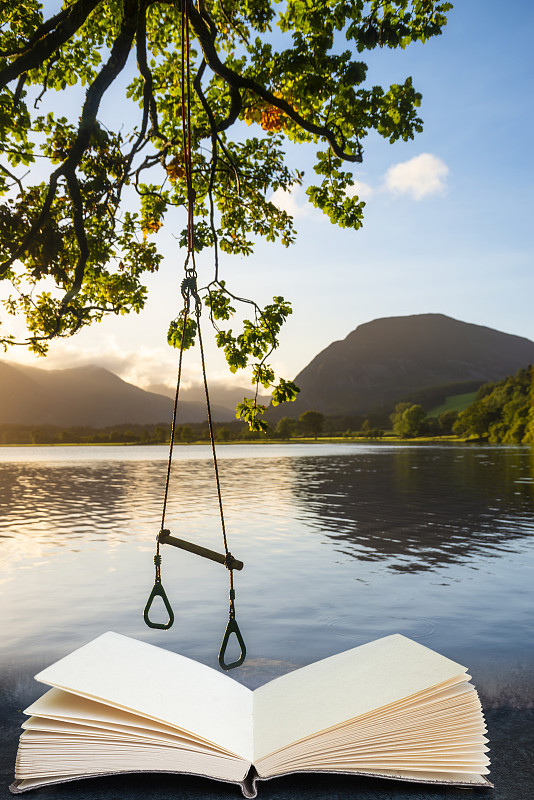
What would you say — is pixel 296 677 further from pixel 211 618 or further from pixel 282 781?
pixel 211 618

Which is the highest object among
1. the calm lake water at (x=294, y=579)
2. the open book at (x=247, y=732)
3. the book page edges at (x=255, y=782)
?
the open book at (x=247, y=732)

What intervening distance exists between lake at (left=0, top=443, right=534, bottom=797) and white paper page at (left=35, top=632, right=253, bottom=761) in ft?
8.69

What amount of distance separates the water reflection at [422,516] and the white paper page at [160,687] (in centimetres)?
1245

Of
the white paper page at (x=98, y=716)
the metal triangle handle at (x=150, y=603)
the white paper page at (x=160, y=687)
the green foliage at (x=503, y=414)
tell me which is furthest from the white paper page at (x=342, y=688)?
the green foliage at (x=503, y=414)

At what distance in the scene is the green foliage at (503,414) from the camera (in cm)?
13625

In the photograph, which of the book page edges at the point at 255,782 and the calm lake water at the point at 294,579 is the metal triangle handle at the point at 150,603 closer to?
the book page edges at the point at 255,782

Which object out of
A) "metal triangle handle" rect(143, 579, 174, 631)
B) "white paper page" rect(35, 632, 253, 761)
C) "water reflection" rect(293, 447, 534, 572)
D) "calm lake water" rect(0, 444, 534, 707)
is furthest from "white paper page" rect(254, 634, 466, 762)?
"water reflection" rect(293, 447, 534, 572)

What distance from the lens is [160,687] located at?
3213mm

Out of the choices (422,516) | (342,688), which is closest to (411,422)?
(422,516)

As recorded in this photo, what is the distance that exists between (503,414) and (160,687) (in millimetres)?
157468

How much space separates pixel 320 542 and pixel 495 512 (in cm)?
997

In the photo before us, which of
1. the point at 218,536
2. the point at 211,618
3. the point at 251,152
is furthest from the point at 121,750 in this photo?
the point at 218,536

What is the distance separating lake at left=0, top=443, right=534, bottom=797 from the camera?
9.04 metres

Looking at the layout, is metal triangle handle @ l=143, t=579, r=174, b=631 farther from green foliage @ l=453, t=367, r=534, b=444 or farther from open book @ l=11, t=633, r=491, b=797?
green foliage @ l=453, t=367, r=534, b=444
